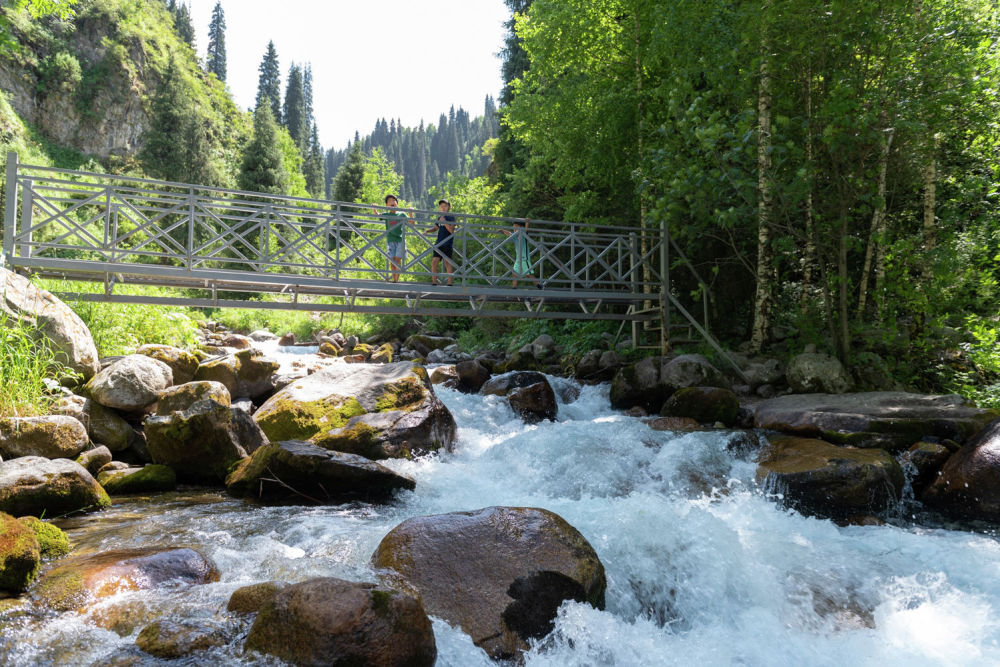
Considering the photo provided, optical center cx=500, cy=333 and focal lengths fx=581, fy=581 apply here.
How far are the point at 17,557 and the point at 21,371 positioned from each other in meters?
3.36

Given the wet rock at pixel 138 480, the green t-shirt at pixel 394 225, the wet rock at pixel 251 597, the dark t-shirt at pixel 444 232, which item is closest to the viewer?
the wet rock at pixel 251 597

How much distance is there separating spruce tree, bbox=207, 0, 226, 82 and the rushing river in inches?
2991

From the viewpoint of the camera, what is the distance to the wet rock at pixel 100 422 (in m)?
5.93

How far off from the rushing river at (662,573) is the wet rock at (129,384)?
4.94 feet

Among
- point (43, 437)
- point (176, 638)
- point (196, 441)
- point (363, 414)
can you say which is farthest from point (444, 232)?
point (176, 638)

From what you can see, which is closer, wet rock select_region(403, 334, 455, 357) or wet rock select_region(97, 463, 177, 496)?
wet rock select_region(97, 463, 177, 496)

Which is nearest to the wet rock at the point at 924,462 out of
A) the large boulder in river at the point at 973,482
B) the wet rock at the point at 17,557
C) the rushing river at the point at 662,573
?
the large boulder in river at the point at 973,482

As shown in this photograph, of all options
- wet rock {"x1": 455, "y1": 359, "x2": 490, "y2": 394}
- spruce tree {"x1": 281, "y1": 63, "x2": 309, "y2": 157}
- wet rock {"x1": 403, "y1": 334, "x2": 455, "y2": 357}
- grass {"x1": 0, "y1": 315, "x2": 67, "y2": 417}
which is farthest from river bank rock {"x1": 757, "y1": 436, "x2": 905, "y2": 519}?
spruce tree {"x1": 281, "y1": 63, "x2": 309, "y2": 157}

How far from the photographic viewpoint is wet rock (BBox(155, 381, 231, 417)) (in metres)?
6.06

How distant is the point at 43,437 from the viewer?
5277mm

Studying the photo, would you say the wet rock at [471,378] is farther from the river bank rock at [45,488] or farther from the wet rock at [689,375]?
the river bank rock at [45,488]

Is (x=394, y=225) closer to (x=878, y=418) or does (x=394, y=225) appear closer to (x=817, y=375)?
(x=817, y=375)

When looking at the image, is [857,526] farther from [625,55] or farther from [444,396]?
[625,55]

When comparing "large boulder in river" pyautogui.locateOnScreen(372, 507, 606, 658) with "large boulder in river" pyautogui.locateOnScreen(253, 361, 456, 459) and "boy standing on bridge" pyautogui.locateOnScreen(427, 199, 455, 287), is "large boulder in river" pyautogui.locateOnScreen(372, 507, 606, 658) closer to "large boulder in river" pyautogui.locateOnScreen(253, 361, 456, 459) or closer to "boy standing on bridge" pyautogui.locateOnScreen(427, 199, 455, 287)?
"large boulder in river" pyautogui.locateOnScreen(253, 361, 456, 459)
